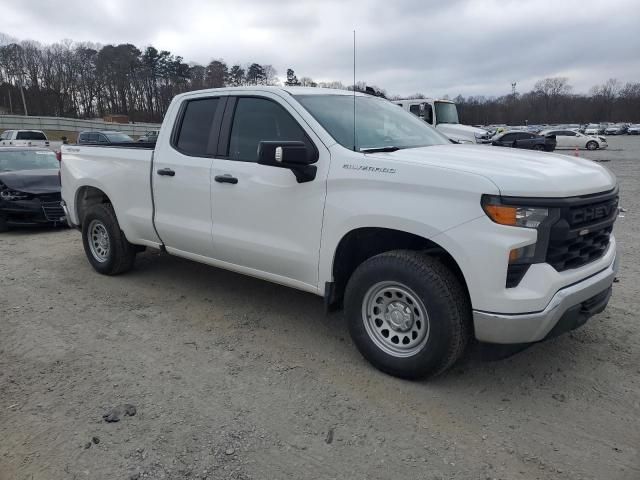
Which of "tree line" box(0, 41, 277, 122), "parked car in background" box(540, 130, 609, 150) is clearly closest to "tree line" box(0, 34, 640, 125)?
"tree line" box(0, 41, 277, 122)

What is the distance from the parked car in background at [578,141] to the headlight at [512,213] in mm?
39756

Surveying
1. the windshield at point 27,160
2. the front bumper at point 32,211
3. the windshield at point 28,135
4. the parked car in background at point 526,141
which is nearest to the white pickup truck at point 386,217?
the front bumper at point 32,211

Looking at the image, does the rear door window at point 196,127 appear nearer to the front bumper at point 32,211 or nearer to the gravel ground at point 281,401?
the gravel ground at point 281,401

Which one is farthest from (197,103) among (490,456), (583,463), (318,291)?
(583,463)

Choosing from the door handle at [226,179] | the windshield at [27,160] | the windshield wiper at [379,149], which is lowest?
the windshield at [27,160]

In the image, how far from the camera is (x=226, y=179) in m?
4.25

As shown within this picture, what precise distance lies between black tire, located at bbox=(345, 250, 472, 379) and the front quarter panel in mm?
217

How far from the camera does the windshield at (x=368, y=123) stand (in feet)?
12.7

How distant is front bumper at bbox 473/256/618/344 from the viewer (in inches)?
116

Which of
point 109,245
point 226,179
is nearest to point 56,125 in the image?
point 109,245

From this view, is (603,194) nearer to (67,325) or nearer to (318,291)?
(318,291)

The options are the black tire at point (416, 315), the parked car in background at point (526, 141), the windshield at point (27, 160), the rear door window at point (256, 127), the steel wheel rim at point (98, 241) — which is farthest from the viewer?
the parked car in background at point (526, 141)

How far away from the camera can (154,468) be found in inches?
106

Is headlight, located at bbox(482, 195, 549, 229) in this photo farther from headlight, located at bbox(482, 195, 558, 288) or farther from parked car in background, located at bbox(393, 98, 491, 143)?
parked car in background, located at bbox(393, 98, 491, 143)
